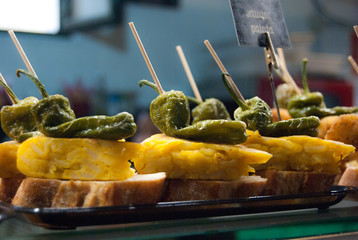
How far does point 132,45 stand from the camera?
613 centimetres

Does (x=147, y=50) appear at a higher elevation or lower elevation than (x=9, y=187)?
lower

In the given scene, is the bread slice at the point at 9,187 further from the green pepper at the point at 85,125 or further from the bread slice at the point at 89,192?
the green pepper at the point at 85,125

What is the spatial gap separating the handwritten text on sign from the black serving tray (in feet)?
2.77

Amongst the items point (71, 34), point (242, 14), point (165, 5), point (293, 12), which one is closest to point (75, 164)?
point (242, 14)

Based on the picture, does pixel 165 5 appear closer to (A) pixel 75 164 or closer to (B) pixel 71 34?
(B) pixel 71 34

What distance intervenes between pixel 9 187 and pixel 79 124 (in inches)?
17.7

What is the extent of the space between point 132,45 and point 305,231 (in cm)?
489

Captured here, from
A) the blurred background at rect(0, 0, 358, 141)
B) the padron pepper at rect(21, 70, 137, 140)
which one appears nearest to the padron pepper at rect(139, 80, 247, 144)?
the padron pepper at rect(21, 70, 137, 140)

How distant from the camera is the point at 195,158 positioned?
171cm

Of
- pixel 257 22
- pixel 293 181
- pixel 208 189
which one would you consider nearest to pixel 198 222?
pixel 208 189

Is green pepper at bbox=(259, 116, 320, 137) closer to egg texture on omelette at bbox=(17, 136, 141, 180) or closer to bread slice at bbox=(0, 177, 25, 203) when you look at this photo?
egg texture on omelette at bbox=(17, 136, 141, 180)

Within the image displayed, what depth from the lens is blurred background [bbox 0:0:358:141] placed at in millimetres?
5422

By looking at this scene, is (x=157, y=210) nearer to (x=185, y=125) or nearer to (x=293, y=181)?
(x=185, y=125)

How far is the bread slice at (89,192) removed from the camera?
1531 mm
